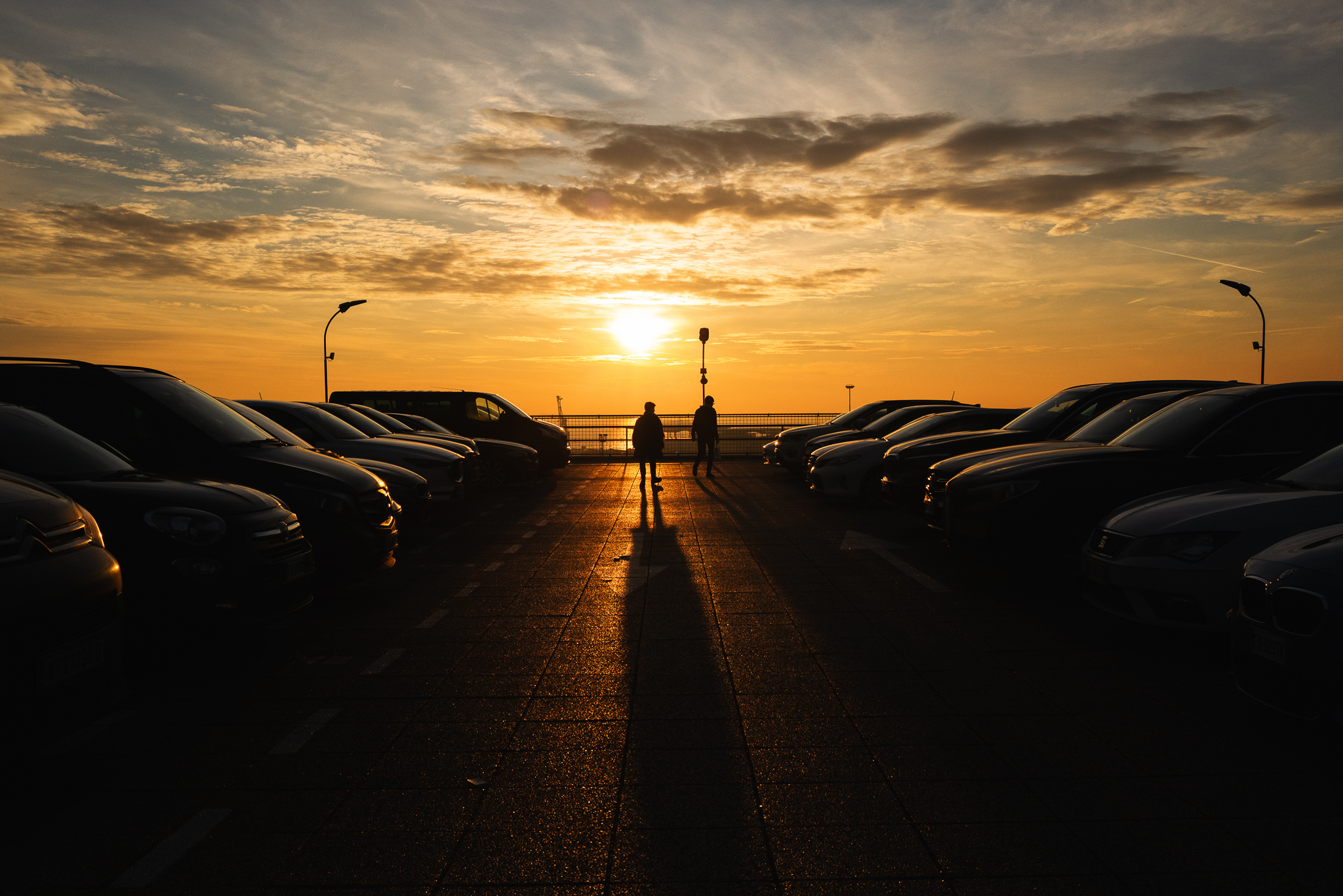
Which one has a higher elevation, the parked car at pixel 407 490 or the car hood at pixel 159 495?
the car hood at pixel 159 495

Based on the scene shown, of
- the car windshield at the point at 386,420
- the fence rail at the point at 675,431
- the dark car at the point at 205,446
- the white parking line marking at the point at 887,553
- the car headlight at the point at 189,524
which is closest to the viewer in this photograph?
the car headlight at the point at 189,524

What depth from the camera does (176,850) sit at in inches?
132

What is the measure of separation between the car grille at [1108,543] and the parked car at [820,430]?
14102 mm

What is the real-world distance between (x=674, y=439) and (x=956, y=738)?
2788cm

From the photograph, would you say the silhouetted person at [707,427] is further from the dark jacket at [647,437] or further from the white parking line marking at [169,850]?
the white parking line marking at [169,850]

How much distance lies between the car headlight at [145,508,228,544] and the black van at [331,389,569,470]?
16616 millimetres

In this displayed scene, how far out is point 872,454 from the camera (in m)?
15.7

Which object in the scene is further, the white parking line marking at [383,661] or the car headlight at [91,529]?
the white parking line marking at [383,661]

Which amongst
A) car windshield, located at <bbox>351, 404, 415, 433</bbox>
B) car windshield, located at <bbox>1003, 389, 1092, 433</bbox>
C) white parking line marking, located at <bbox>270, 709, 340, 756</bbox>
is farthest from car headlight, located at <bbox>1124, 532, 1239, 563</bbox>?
car windshield, located at <bbox>351, 404, 415, 433</bbox>

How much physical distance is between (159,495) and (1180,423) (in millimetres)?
7316

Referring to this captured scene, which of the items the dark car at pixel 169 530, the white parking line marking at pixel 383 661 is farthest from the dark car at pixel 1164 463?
the dark car at pixel 169 530

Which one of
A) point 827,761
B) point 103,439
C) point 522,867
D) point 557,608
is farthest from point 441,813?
point 103,439

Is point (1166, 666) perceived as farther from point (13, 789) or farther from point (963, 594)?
point (13, 789)

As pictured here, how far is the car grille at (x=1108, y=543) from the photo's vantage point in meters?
6.00
